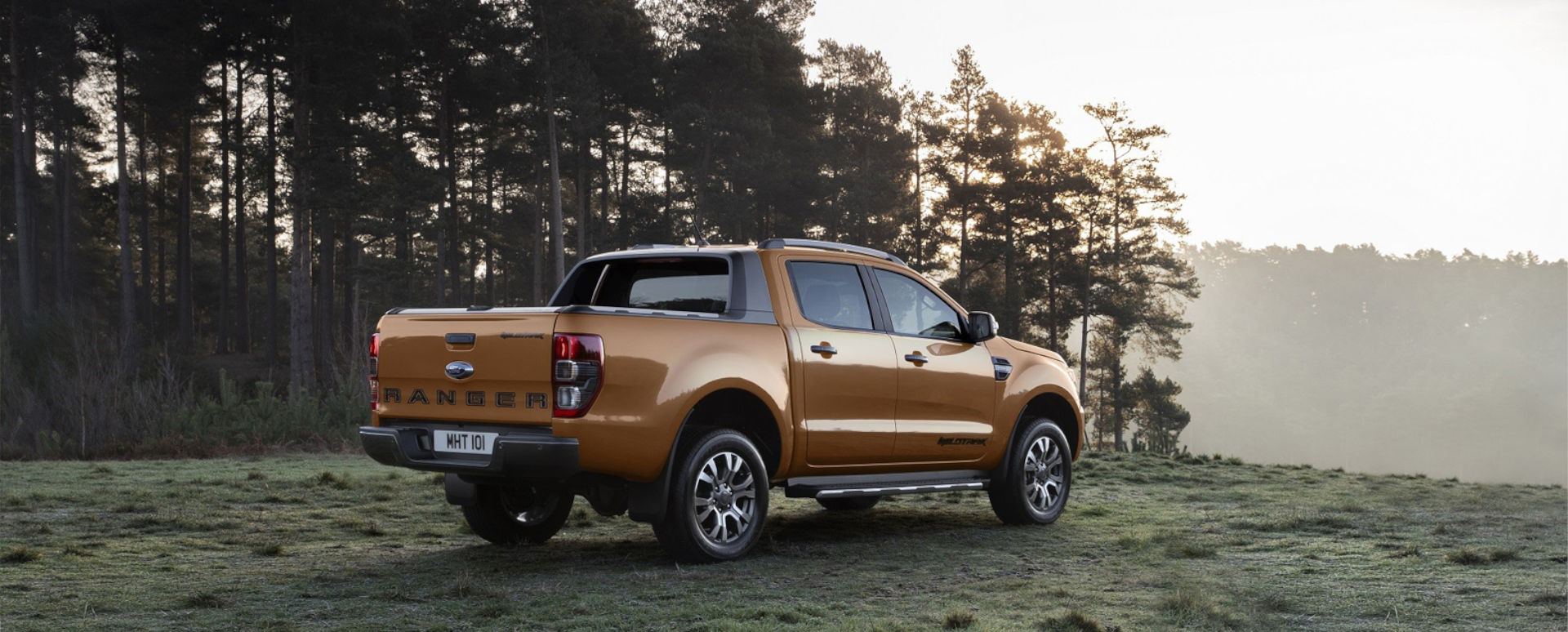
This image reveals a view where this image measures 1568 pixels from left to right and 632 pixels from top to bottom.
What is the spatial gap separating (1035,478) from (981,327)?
Result: 4.59ft

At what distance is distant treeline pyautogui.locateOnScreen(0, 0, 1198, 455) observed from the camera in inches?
1378

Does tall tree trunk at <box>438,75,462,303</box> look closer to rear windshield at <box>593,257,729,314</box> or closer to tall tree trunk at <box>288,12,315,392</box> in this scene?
tall tree trunk at <box>288,12,315,392</box>

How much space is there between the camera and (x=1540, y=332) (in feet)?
541

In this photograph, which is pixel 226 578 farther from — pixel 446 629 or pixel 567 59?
pixel 567 59

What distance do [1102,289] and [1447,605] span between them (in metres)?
46.1

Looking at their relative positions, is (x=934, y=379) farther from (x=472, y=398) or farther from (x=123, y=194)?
(x=123, y=194)

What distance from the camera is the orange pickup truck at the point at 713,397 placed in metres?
6.60

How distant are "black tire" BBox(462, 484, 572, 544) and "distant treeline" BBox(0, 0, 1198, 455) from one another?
56.7 ft

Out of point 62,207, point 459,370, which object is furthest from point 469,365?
point 62,207

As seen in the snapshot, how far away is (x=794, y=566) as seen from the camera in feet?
24.0

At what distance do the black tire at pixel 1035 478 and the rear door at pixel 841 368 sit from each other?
53.3 inches

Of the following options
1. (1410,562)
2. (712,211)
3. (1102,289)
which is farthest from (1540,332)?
(1410,562)

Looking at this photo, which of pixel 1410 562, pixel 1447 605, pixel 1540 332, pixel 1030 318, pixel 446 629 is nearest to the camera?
pixel 446 629

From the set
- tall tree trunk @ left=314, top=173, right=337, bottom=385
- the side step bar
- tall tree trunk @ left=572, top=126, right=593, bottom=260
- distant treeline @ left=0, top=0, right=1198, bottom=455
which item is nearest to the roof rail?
the side step bar
